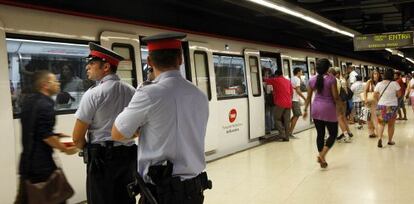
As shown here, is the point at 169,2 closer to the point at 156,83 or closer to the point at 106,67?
the point at 106,67

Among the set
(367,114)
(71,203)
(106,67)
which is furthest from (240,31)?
(106,67)

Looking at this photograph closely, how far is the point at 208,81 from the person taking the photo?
281 inches

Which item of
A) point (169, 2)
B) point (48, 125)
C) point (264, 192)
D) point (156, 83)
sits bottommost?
point (264, 192)

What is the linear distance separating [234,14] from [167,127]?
809 cm

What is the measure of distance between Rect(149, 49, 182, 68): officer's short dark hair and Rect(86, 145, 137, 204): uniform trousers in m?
0.90

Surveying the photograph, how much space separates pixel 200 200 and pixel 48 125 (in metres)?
1.34

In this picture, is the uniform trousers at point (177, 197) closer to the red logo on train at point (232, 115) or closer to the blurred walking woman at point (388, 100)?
the red logo on train at point (232, 115)

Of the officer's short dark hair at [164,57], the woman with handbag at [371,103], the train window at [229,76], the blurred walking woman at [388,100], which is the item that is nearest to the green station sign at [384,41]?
the woman with handbag at [371,103]

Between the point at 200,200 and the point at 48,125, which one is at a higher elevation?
the point at 48,125

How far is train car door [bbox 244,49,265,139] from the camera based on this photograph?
846 cm

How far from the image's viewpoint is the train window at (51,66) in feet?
13.7

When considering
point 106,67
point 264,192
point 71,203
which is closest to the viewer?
point 106,67

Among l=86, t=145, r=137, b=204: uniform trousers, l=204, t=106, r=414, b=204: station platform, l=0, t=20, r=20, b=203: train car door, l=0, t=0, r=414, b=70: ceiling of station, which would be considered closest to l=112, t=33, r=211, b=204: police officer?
l=86, t=145, r=137, b=204: uniform trousers

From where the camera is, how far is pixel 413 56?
116 ft
